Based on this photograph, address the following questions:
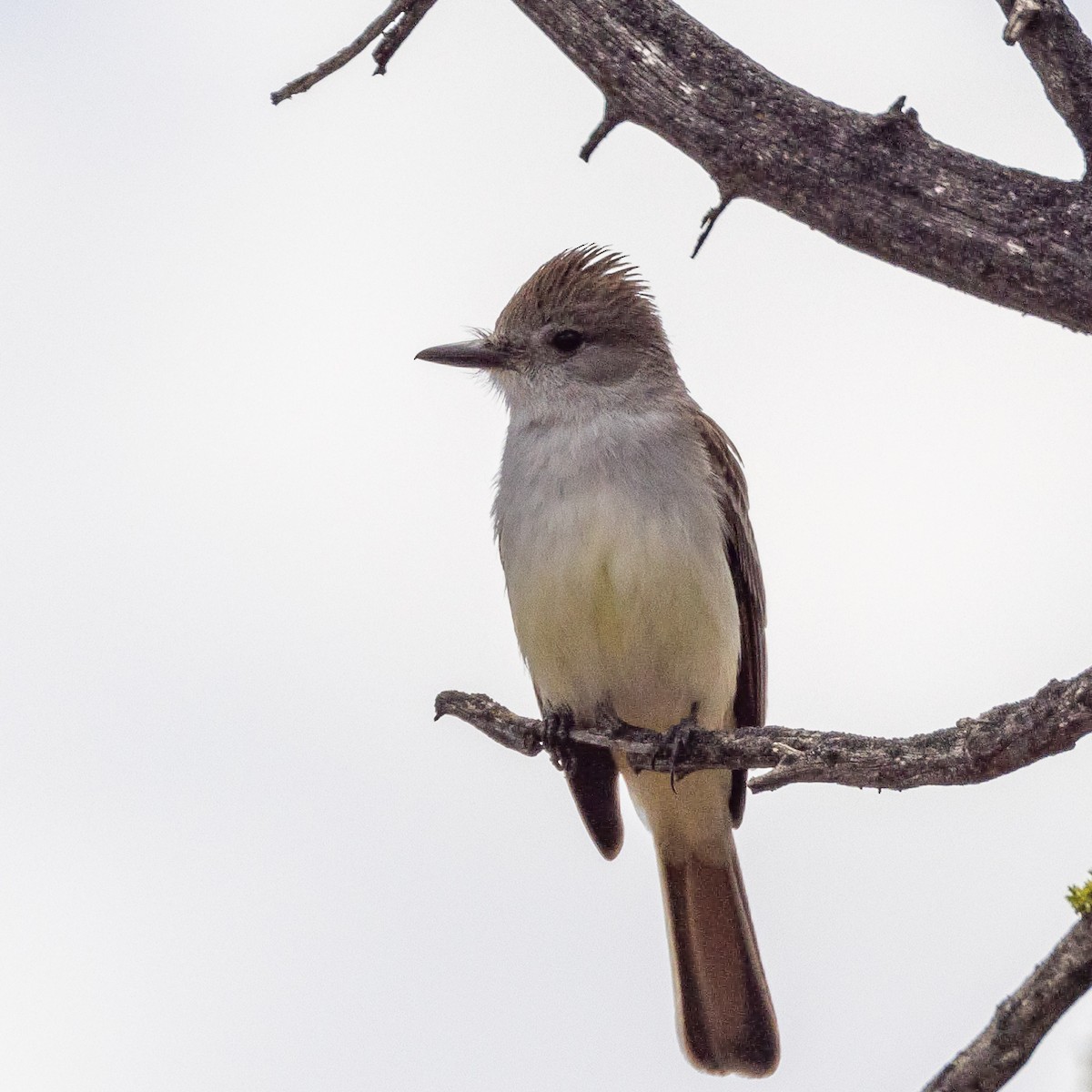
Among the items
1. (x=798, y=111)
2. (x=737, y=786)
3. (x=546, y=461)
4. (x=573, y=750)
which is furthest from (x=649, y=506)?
(x=798, y=111)

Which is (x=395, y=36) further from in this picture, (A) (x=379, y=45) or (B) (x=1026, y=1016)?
(B) (x=1026, y=1016)

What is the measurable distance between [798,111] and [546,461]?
2.57 meters

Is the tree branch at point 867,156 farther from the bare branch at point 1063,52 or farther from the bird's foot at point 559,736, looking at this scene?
the bird's foot at point 559,736

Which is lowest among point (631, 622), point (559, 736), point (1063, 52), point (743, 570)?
point (559, 736)

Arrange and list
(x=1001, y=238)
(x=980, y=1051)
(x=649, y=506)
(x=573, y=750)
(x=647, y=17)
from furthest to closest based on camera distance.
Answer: (x=573, y=750) < (x=649, y=506) < (x=647, y=17) < (x=1001, y=238) < (x=980, y=1051)

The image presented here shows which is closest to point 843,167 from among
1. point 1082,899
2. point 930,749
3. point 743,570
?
point 930,749

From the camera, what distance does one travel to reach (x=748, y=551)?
722cm

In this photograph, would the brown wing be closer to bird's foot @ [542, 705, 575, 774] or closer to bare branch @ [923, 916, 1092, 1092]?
bird's foot @ [542, 705, 575, 774]

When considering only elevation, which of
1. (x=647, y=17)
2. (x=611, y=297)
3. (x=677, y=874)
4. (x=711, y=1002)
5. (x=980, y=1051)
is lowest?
(x=980, y=1051)

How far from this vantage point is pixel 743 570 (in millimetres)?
7184

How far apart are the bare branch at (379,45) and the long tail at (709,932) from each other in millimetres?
3625

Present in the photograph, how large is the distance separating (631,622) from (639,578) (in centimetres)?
19

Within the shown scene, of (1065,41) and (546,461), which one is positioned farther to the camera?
(546,461)

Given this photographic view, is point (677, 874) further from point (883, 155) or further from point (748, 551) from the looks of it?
point (883, 155)
